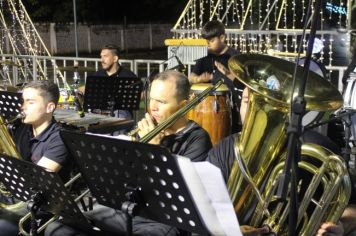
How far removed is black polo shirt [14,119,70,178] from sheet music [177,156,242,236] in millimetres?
1439

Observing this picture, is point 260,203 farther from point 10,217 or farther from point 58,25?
point 58,25

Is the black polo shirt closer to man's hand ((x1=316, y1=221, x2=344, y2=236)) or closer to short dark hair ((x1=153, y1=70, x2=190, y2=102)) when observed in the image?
short dark hair ((x1=153, y1=70, x2=190, y2=102))

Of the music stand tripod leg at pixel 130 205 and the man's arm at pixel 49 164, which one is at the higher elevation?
the music stand tripod leg at pixel 130 205

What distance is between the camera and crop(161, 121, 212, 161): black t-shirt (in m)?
3.03

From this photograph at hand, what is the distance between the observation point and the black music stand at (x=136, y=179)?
224 centimetres

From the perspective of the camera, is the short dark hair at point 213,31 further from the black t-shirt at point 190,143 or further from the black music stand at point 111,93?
the black t-shirt at point 190,143

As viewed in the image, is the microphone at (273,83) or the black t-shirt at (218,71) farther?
the black t-shirt at (218,71)

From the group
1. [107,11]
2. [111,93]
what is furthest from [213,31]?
[107,11]

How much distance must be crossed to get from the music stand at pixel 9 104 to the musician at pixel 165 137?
1.39 m

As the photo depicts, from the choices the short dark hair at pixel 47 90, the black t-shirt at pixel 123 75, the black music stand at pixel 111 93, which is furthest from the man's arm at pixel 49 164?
the black t-shirt at pixel 123 75

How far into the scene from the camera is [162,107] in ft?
10.4

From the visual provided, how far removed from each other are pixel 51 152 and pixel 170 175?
1.39 m

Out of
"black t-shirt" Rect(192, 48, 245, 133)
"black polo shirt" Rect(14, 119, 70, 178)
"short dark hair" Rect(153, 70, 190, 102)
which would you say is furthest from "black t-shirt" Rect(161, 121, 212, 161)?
"black t-shirt" Rect(192, 48, 245, 133)

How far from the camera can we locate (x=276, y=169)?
2.52 metres
